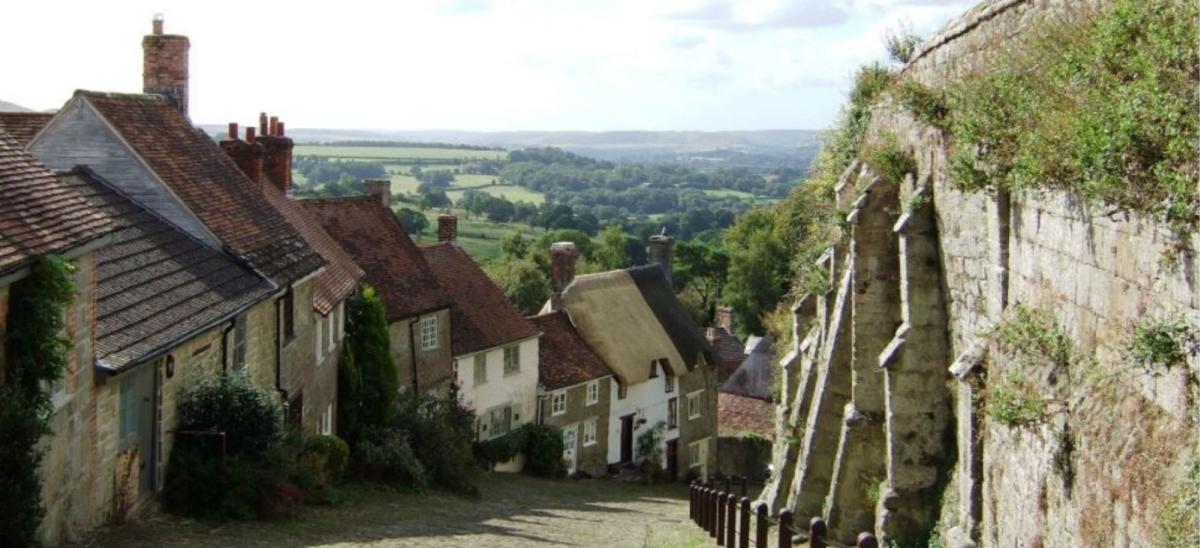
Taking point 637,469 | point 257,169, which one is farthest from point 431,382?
point 637,469

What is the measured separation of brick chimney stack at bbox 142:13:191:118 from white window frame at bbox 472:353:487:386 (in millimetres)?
13128

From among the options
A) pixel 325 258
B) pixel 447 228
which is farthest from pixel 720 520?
pixel 447 228

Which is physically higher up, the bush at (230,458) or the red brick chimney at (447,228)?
the red brick chimney at (447,228)

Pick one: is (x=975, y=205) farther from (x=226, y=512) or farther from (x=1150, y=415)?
(x=226, y=512)

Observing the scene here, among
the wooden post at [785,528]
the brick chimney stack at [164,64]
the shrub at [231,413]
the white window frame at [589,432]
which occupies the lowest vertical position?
the white window frame at [589,432]

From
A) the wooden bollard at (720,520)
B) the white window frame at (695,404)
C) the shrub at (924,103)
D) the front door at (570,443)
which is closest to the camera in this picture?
the shrub at (924,103)

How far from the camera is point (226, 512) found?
1574 centimetres

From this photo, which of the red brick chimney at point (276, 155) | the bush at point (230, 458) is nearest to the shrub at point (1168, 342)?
the bush at point (230, 458)

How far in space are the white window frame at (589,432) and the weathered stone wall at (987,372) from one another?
21112mm

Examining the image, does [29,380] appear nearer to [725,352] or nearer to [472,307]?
[472,307]

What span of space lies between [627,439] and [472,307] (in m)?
8.52

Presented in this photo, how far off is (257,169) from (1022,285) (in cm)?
1868

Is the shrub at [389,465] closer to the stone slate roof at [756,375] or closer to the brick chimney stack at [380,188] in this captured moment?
the brick chimney stack at [380,188]

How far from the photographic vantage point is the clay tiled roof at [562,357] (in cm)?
3897
